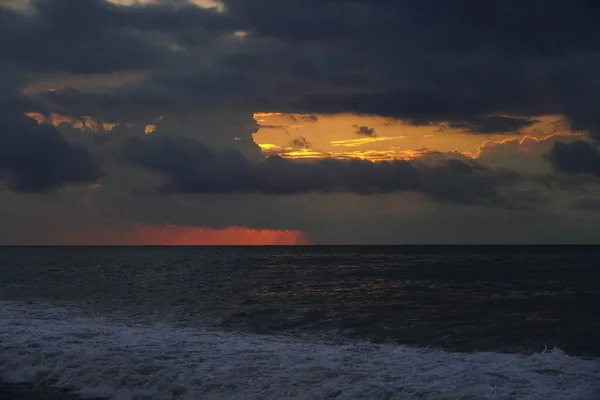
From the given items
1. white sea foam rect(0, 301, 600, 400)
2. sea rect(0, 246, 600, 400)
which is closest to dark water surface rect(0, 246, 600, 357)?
sea rect(0, 246, 600, 400)

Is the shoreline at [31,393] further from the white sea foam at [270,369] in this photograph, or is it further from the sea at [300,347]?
the white sea foam at [270,369]

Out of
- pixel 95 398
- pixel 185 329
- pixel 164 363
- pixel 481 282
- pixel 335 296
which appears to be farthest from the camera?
pixel 481 282

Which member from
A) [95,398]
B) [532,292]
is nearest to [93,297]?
[95,398]

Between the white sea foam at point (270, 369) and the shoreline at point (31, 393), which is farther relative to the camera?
the white sea foam at point (270, 369)

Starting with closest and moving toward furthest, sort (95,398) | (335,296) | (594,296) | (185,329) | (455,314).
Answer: (95,398), (185,329), (455,314), (594,296), (335,296)

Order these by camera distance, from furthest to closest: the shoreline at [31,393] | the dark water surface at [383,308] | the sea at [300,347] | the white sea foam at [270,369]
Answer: the dark water surface at [383,308], the sea at [300,347], the white sea foam at [270,369], the shoreline at [31,393]

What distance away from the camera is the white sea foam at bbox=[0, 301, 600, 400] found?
14.7m

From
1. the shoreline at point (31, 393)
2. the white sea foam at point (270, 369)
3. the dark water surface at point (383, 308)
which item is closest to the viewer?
the shoreline at point (31, 393)

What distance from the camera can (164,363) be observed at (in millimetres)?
17438

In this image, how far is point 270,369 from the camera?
16859 millimetres

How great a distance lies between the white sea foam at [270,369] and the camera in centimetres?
1469

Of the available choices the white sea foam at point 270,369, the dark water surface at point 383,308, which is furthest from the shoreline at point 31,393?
the dark water surface at point 383,308

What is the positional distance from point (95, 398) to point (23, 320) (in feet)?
47.3

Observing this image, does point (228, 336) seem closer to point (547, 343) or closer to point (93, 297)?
point (547, 343)
